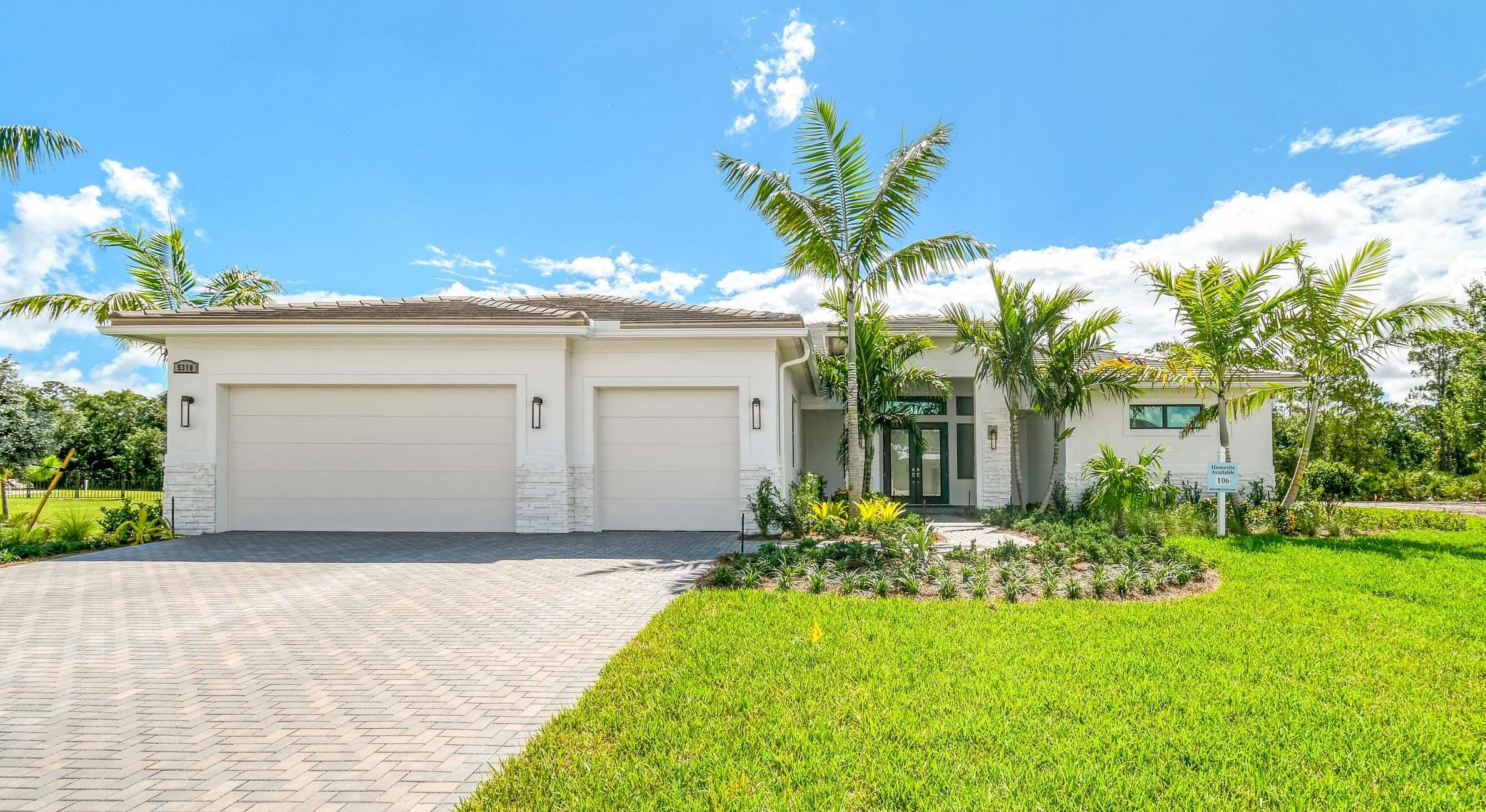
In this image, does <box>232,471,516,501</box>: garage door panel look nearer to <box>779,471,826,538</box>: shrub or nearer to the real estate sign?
<box>779,471,826,538</box>: shrub

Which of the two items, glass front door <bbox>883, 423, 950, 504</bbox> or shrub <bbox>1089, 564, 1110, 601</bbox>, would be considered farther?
glass front door <bbox>883, 423, 950, 504</bbox>

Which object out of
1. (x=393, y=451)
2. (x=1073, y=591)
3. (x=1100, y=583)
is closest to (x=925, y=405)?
(x=1100, y=583)

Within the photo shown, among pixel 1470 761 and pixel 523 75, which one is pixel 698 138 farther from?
pixel 1470 761

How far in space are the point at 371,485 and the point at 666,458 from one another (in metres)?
4.68

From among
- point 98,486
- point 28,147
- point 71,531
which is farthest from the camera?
point 98,486

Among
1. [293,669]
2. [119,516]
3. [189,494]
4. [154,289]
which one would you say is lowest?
[293,669]

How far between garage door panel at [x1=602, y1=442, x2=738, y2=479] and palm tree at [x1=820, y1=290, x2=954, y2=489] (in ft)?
9.99

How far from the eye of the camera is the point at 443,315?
10.8m

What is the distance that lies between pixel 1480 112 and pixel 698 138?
1399 cm

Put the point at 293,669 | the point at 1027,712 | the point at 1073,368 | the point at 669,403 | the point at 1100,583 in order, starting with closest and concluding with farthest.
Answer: the point at 1027,712 < the point at 293,669 < the point at 1100,583 < the point at 669,403 < the point at 1073,368

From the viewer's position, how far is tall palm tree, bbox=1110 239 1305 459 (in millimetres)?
11367

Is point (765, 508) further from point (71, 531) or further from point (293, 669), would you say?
point (71, 531)

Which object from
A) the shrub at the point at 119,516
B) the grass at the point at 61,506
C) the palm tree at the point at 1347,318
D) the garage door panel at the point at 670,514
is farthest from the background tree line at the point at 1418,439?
the grass at the point at 61,506

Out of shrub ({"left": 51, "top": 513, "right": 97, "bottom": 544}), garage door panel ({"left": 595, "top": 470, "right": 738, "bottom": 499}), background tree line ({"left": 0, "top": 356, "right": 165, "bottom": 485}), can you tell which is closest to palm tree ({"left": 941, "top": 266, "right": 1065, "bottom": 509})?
garage door panel ({"left": 595, "top": 470, "right": 738, "bottom": 499})
